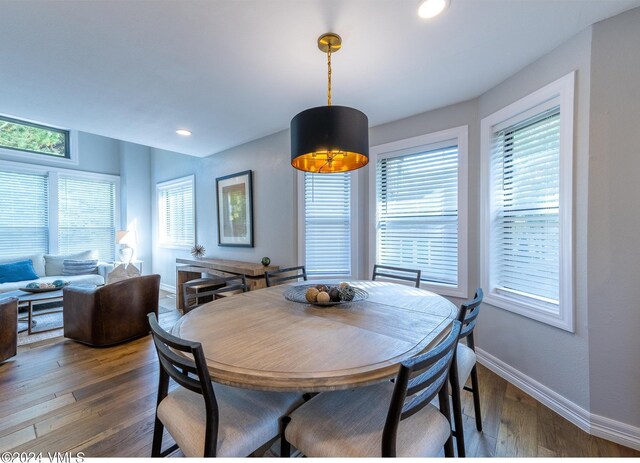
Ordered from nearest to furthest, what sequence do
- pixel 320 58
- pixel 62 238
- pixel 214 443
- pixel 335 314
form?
pixel 214 443
pixel 335 314
pixel 320 58
pixel 62 238

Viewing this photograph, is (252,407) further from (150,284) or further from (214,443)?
(150,284)

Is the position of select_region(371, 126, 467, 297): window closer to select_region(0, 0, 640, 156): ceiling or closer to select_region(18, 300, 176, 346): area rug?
select_region(0, 0, 640, 156): ceiling

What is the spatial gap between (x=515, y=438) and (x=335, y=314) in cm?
135

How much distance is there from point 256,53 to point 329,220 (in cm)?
200

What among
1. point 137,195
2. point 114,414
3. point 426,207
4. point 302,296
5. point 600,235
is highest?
point 137,195

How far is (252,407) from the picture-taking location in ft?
3.72

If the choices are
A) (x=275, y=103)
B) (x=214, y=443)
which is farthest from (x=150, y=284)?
(x=214, y=443)

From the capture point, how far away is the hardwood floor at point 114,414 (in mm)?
1578

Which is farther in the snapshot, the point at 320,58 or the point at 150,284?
the point at 150,284

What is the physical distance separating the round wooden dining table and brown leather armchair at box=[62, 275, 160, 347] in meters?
1.89

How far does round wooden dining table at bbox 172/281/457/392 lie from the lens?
37.0 inches

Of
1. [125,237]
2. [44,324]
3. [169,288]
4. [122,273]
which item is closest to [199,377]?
[122,273]

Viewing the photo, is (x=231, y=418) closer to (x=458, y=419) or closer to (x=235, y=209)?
(x=458, y=419)

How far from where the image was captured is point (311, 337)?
1.24m
